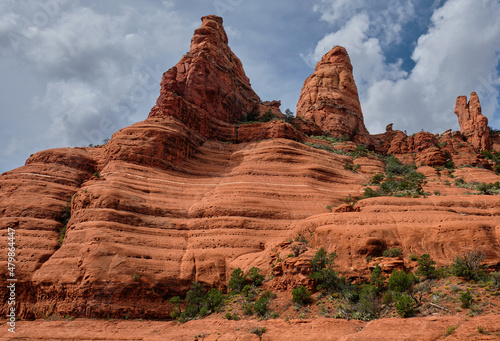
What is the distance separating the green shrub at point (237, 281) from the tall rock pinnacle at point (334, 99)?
4147 cm

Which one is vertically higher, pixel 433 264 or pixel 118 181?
pixel 118 181

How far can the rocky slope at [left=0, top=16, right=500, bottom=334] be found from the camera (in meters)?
19.7

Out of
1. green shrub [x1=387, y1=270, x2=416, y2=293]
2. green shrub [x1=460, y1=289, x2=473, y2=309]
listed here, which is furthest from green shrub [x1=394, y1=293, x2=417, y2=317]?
green shrub [x1=460, y1=289, x2=473, y2=309]

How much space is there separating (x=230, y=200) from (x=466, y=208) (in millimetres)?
17831

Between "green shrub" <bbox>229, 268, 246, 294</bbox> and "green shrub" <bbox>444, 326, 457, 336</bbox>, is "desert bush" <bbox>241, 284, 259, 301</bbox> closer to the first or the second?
"green shrub" <bbox>229, 268, 246, 294</bbox>

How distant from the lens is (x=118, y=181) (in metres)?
26.4

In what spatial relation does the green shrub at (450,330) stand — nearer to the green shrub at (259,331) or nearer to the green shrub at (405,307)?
the green shrub at (405,307)

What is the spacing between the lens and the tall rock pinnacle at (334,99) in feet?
193

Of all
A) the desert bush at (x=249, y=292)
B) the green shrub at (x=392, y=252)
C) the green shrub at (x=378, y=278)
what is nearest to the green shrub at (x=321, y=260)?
the green shrub at (x=378, y=278)

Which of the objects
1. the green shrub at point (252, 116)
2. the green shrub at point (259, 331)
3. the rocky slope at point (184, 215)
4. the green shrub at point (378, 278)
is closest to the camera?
the green shrub at point (259, 331)

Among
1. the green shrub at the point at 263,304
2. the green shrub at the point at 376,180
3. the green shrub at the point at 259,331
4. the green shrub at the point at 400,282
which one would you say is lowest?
the green shrub at the point at 259,331

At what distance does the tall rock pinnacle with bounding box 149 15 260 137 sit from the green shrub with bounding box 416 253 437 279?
28949 mm

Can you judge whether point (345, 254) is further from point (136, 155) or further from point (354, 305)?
point (136, 155)

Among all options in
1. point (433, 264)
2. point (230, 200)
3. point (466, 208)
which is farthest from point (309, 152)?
point (433, 264)
